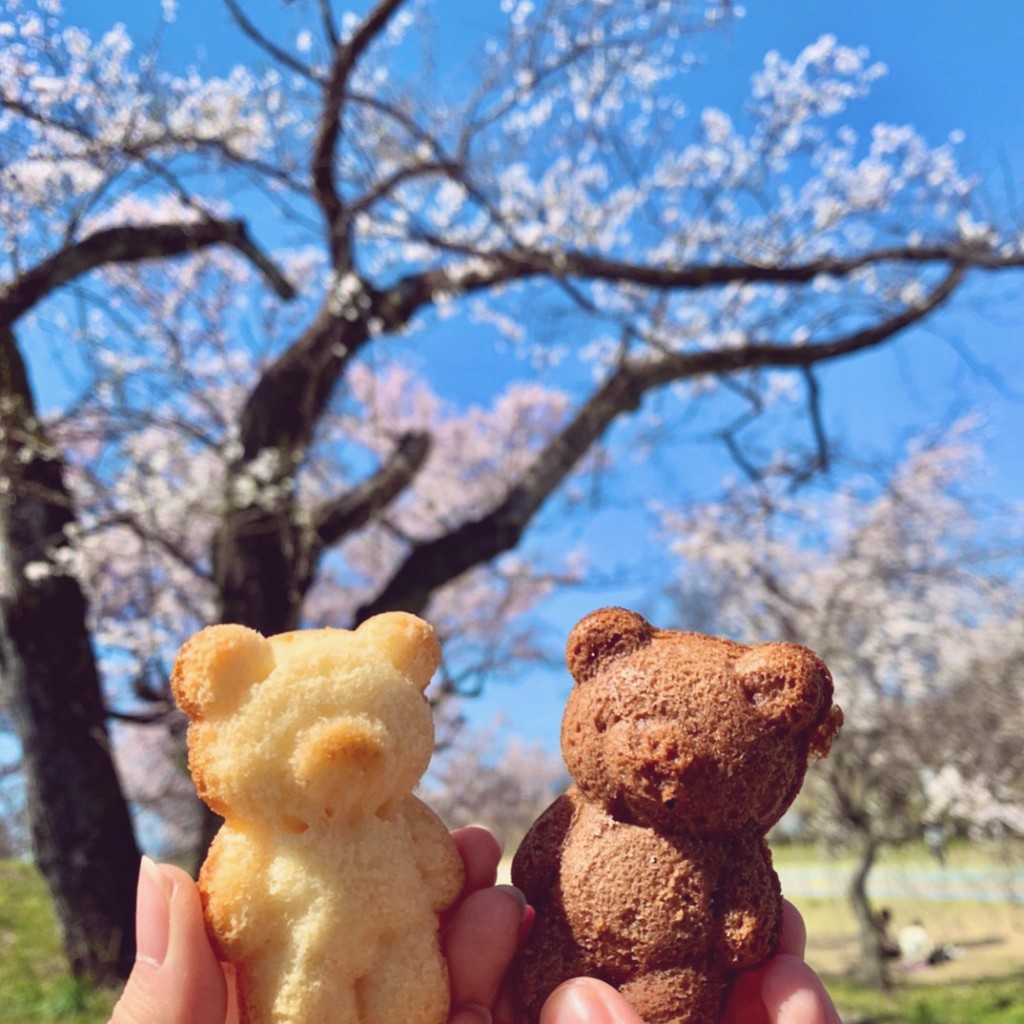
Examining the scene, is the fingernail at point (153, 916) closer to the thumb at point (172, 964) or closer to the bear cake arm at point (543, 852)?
the thumb at point (172, 964)

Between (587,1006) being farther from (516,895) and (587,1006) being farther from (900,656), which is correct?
(900,656)

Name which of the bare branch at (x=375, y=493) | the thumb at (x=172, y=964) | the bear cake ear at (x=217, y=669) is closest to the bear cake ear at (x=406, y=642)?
the bear cake ear at (x=217, y=669)

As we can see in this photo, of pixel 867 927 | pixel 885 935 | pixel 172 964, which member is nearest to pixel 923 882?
pixel 885 935

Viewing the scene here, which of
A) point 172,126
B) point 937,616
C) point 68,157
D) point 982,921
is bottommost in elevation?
point 982,921

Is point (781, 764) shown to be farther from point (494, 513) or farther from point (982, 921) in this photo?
point (982, 921)

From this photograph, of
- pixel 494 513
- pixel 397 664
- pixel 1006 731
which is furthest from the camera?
pixel 1006 731

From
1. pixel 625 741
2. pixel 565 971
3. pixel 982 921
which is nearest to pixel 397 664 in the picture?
pixel 625 741
